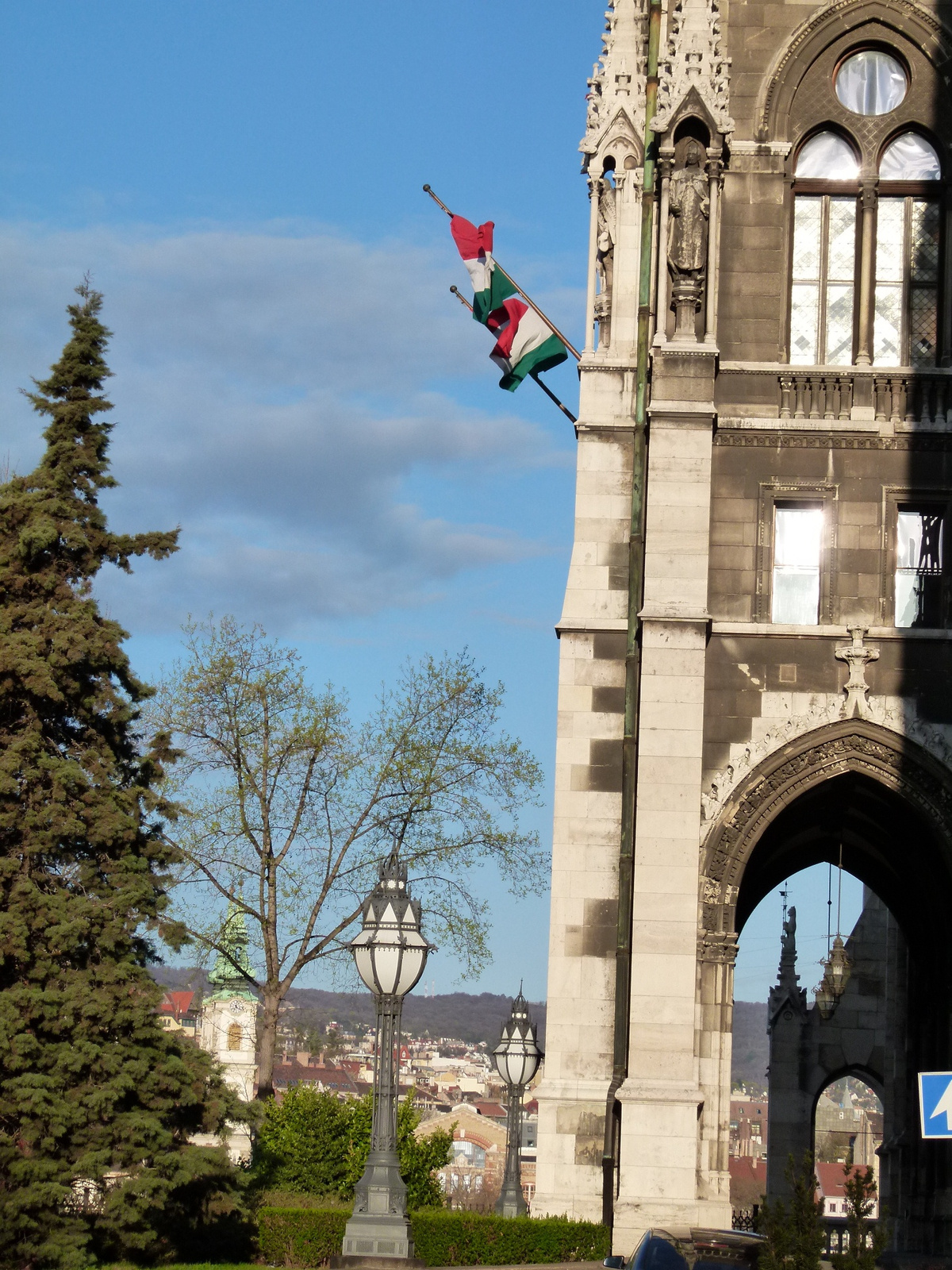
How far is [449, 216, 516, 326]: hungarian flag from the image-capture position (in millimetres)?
33000

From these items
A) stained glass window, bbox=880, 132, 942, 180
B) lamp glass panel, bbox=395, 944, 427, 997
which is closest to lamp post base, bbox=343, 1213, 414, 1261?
lamp glass panel, bbox=395, 944, 427, 997

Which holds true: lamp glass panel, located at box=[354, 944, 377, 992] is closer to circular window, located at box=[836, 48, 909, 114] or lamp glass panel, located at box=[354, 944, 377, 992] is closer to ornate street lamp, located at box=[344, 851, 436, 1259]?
ornate street lamp, located at box=[344, 851, 436, 1259]

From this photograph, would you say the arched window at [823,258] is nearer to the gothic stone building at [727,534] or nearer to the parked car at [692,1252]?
the gothic stone building at [727,534]

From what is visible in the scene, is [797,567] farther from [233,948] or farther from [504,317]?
[233,948]

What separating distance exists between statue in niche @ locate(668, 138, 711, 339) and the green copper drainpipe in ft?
1.91

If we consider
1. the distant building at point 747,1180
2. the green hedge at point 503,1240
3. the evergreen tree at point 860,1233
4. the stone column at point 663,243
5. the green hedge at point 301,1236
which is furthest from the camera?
the distant building at point 747,1180

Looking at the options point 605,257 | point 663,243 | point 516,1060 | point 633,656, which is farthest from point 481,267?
point 516,1060

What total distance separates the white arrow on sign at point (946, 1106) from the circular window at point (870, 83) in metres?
18.8

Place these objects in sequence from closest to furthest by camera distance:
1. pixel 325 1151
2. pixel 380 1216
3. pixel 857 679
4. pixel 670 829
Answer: pixel 380 1216, pixel 670 829, pixel 857 679, pixel 325 1151

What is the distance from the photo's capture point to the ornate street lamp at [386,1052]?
2069cm

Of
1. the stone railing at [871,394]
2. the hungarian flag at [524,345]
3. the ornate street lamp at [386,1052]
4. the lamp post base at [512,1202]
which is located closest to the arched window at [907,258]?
the stone railing at [871,394]

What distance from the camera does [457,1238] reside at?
2602 centimetres

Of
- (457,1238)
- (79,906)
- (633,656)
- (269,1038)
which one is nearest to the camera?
(79,906)

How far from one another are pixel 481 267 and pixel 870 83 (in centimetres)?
676
